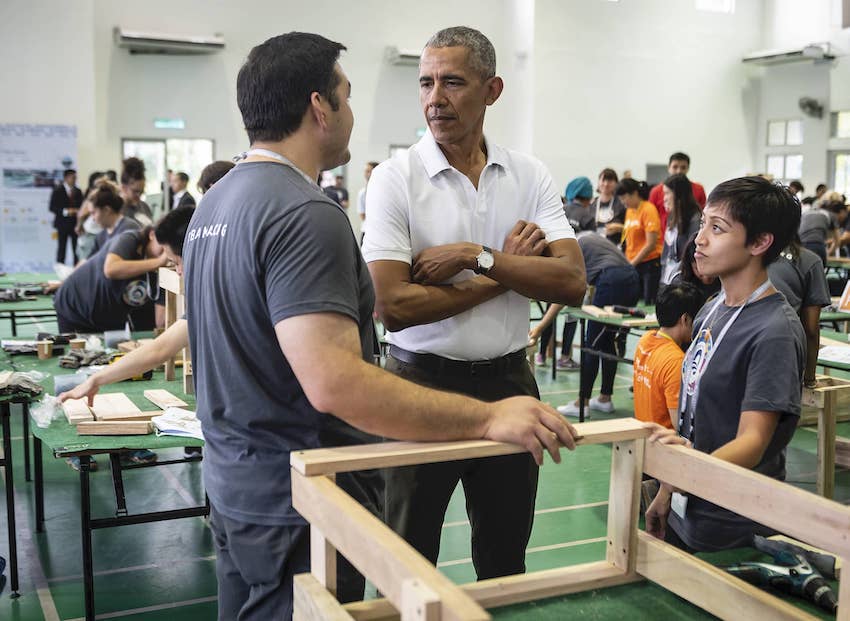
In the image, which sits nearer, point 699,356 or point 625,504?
point 625,504

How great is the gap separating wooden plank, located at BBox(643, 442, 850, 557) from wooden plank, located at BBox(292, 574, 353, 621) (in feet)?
2.14

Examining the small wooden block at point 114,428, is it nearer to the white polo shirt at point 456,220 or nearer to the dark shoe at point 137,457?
the white polo shirt at point 456,220

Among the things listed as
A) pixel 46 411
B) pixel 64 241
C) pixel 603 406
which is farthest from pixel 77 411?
pixel 64 241

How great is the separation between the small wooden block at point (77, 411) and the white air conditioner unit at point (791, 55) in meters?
16.3

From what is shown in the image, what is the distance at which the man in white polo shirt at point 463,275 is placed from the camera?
203cm

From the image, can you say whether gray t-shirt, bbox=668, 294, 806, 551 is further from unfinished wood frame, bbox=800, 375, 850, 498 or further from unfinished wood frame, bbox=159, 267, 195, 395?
unfinished wood frame, bbox=800, 375, 850, 498

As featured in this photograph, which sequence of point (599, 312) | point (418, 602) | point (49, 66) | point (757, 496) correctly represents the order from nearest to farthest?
point (418, 602), point (757, 496), point (599, 312), point (49, 66)

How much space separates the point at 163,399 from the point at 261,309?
1.95 metres

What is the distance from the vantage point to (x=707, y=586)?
59.7 inches

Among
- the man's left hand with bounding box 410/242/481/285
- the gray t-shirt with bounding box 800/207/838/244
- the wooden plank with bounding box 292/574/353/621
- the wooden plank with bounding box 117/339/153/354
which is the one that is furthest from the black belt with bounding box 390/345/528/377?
the gray t-shirt with bounding box 800/207/838/244

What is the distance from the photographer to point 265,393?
4.93 feet

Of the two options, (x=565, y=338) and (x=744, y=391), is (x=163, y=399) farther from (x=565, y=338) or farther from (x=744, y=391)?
(x=565, y=338)

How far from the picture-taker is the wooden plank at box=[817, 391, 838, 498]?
3979 mm

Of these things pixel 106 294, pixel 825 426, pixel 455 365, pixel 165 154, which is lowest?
pixel 825 426
